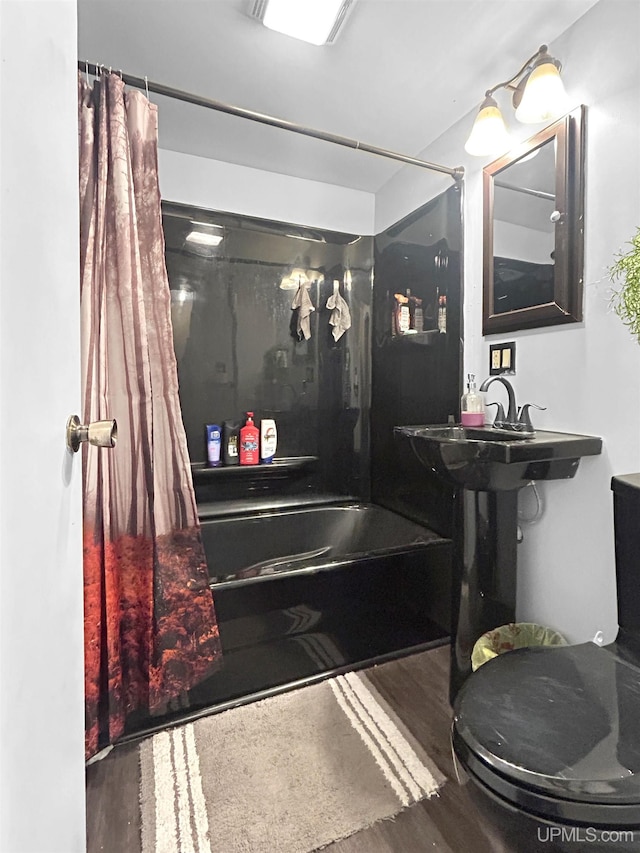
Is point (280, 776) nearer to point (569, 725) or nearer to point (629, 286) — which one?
point (569, 725)

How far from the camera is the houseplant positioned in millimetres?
1189

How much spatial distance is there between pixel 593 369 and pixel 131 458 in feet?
5.13

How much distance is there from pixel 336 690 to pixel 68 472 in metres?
1.48

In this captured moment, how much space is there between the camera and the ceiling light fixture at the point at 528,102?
1.41 metres

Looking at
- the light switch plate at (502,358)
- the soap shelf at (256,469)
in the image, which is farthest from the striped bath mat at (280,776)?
the light switch plate at (502,358)

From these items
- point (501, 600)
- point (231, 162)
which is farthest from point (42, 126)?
point (231, 162)

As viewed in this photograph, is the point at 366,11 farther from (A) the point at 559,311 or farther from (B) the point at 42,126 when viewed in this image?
(B) the point at 42,126

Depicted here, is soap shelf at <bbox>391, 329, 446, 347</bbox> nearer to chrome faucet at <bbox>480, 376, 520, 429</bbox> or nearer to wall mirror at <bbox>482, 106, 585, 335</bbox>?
wall mirror at <bbox>482, 106, 585, 335</bbox>

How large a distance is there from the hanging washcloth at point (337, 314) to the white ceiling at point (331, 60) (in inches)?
29.8

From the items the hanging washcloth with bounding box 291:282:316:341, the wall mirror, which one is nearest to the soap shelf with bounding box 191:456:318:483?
the hanging washcloth with bounding box 291:282:316:341

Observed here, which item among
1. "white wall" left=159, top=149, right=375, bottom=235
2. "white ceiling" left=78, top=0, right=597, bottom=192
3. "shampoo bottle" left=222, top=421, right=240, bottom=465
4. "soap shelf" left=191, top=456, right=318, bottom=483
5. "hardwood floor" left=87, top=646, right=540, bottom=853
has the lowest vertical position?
"hardwood floor" left=87, top=646, right=540, bottom=853

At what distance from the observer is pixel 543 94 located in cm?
142

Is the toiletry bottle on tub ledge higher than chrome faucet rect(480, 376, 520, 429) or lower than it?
lower

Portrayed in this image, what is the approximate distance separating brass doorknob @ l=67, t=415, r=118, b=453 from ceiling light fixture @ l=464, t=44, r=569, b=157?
167 centimetres
